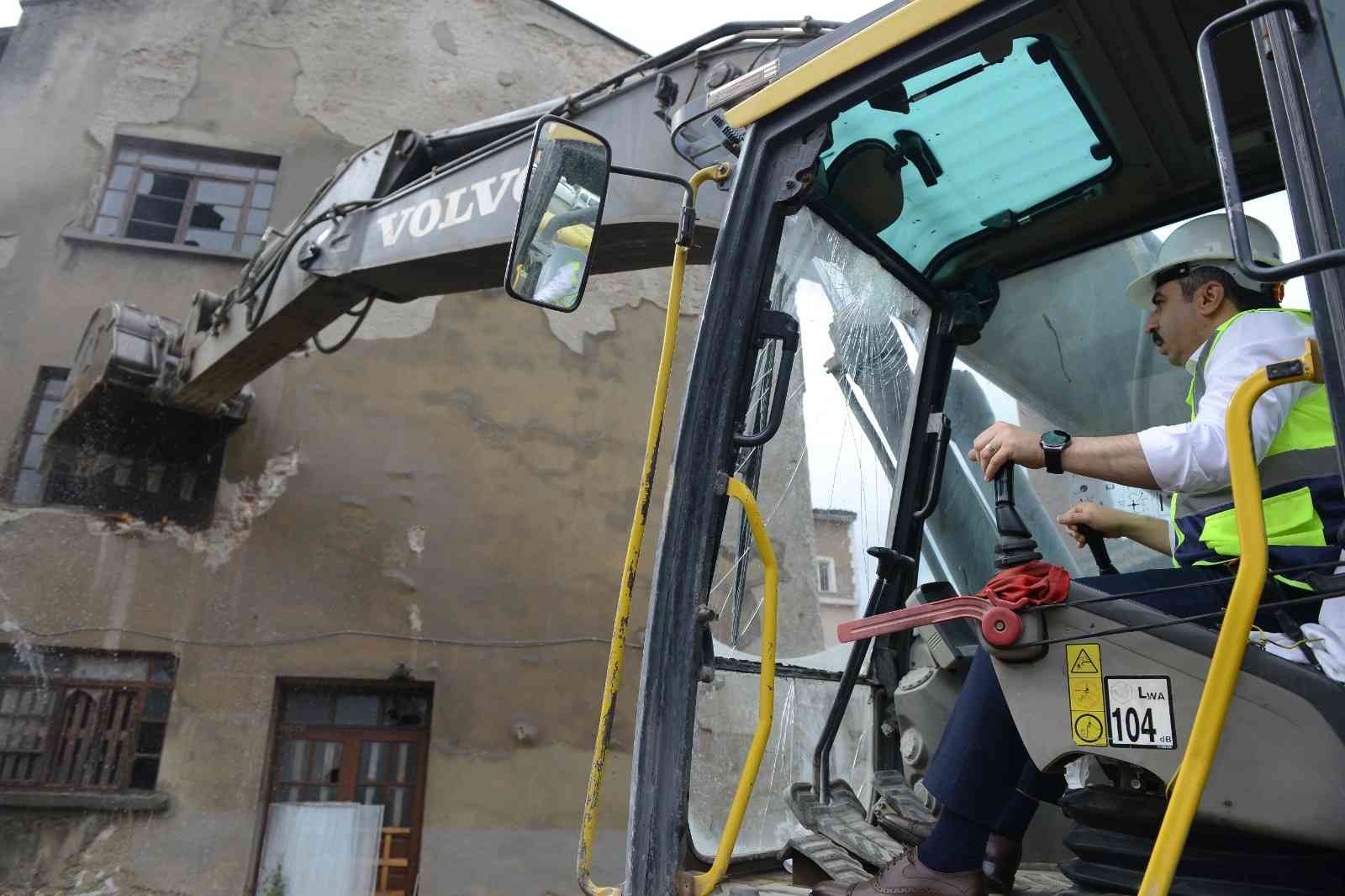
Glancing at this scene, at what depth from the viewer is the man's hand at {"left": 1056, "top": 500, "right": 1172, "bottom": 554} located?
2.24 m

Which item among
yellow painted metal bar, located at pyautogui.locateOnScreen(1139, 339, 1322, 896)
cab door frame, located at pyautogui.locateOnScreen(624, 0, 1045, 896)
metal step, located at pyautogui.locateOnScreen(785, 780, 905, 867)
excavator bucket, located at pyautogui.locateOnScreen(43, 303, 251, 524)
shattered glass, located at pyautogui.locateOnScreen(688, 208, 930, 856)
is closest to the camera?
yellow painted metal bar, located at pyautogui.locateOnScreen(1139, 339, 1322, 896)

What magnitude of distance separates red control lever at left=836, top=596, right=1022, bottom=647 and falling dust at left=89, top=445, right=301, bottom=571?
6.29m

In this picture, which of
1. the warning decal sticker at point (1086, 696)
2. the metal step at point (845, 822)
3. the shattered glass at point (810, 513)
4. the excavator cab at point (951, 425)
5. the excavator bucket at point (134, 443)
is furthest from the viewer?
the excavator bucket at point (134, 443)


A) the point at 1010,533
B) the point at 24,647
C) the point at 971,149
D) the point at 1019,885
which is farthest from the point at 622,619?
the point at 24,647

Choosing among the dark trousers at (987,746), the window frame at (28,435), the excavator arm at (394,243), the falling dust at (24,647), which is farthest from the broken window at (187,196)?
the dark trousers at (987,746)

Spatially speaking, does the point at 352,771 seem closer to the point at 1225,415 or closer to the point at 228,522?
the point at 228,522

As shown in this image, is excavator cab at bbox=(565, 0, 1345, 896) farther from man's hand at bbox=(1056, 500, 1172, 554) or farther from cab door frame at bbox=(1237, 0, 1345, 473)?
man's hand at bbox=(1056, 500, 1172, 554)

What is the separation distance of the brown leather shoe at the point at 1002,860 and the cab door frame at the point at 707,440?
69 centimetres

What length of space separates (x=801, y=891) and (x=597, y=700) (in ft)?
18.1

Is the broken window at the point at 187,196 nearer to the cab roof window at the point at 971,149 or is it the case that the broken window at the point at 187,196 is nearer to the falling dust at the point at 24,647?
the falling dust at the point at 24,647

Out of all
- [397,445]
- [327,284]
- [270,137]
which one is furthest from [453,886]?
[270,137]

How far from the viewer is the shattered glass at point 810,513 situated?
1990mm

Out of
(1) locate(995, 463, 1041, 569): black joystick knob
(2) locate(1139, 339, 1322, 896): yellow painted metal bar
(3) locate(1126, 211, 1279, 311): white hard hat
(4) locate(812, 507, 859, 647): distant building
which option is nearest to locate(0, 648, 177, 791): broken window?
(4) locate(812, 507, 859, 647): distant building

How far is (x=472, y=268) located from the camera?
14.2 ft
